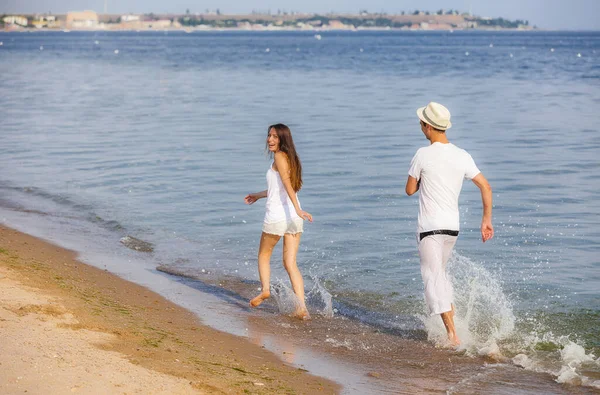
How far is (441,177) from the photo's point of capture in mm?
6656

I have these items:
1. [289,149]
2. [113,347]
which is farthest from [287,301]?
[113,347]

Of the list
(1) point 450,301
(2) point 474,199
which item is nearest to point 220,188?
(2) point 474,199

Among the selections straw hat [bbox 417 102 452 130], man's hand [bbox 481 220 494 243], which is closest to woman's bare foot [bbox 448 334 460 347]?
man's hand [bbox 481 220 494 243]

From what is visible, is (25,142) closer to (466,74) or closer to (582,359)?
(582,359)

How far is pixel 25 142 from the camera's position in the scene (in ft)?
71.5

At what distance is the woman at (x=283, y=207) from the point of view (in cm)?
761

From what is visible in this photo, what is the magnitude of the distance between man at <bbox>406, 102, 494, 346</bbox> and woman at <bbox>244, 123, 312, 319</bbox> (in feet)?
3.95

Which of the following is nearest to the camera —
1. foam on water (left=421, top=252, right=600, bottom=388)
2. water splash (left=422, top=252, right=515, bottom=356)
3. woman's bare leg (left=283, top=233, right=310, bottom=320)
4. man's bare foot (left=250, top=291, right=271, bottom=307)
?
foam on water (left=421, top=252, right=600, bottom=388)

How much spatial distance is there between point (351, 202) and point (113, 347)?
813 centimetres

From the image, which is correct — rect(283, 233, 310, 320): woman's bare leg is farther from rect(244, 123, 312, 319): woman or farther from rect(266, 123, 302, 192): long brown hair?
rect(266, 123, 302, 192): long brown hair

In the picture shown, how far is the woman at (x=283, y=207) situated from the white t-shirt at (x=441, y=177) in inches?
48.6

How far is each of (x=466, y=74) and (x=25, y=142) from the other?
121 ft

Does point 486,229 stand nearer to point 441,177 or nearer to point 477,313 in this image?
point 441,177

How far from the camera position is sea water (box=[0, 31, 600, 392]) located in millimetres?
8281
